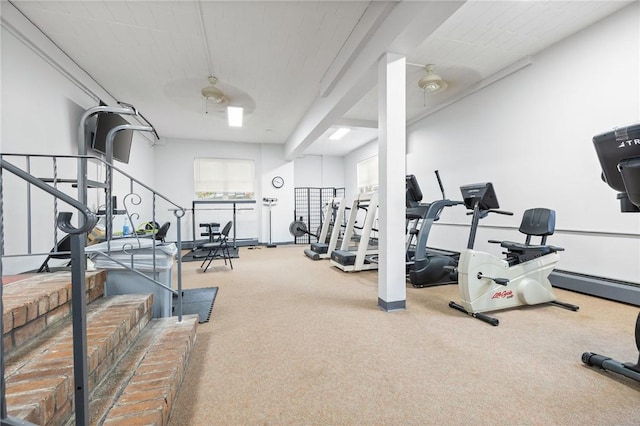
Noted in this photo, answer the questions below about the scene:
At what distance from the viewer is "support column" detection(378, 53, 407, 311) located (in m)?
3.03

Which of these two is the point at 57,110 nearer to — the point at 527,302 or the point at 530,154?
the point at 527,302

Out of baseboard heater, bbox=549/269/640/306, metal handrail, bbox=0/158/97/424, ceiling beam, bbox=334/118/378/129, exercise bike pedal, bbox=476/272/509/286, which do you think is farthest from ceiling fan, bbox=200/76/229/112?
baseboard heater, bbox=549/269/640/306

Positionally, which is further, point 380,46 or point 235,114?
point 235,114

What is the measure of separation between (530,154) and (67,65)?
6.76 meters

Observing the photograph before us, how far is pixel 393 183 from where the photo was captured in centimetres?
304

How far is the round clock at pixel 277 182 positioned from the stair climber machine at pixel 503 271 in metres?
6.51

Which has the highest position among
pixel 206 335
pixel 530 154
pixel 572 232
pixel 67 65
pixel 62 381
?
pixel 67 65

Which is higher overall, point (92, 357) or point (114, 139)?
point (114, 139)

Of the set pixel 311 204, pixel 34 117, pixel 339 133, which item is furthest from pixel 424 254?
pixel 311 204

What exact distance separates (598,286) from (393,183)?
286 centimetres

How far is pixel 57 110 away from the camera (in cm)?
365

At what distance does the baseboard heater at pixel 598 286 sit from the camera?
3080mm

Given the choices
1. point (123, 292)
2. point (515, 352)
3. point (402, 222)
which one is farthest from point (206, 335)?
point (515, 352)

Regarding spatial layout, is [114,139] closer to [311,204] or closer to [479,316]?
[479,316]
